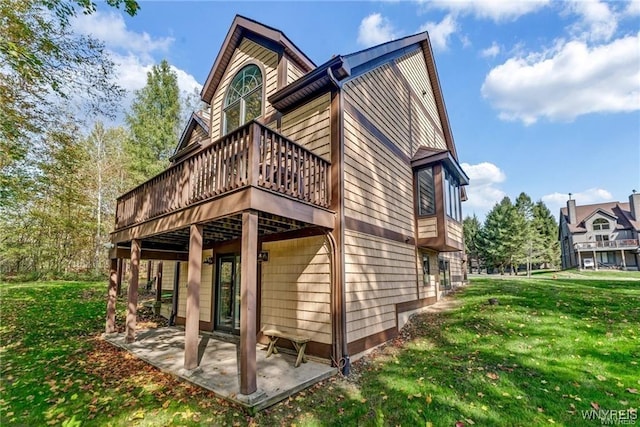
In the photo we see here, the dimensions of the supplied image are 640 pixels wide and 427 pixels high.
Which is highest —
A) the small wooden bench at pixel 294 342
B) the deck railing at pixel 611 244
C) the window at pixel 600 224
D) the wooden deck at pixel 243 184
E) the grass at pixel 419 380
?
the window at pixel 600 224

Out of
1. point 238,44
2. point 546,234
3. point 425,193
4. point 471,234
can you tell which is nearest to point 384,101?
point 425,193

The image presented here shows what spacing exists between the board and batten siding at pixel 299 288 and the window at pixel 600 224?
45.2 m

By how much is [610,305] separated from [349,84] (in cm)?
969

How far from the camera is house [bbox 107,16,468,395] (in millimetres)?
5168

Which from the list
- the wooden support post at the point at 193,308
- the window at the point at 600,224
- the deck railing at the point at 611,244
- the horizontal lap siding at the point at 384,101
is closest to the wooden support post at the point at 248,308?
the wooden support post at the point at 193,308

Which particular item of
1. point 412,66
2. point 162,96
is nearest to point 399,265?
point 412,66

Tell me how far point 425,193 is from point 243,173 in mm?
8113

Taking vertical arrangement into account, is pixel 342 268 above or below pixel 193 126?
below

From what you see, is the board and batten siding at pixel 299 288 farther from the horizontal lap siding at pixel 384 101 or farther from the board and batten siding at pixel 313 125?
the horizontal lap siding at pixel 384 101

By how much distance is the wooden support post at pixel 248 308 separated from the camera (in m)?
4.18

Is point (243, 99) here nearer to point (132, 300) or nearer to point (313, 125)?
point (313, 125)

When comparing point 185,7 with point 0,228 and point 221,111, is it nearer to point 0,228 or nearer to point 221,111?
point 221,111

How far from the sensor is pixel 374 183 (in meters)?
7.83

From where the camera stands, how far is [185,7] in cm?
912
